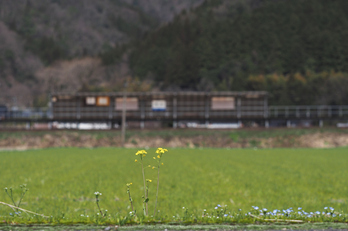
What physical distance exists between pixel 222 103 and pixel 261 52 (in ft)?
135

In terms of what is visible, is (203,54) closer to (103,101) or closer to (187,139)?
(103,101)

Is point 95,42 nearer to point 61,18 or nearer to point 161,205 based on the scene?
point 61,18

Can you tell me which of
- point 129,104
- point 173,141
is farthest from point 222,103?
point 129,104

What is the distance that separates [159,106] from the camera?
49562mm

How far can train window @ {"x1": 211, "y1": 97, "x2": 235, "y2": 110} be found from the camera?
49.2 m

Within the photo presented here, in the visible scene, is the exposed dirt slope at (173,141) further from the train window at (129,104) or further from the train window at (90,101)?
the train window at (90,101)

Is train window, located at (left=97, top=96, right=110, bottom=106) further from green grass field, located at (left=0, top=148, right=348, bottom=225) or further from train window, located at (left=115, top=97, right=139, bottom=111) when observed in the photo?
green grass field, located at (left=0, top=148, right=348, bottom=225)

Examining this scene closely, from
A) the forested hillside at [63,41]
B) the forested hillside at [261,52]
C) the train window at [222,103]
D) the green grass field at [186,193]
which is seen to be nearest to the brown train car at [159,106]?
the train window at [222,103]

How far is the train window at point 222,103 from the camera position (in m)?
49.2

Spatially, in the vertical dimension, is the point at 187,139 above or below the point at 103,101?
below

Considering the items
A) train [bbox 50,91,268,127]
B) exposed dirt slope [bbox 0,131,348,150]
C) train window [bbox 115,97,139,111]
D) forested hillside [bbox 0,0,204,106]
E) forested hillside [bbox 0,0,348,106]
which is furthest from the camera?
forested hillside [bbox 0,0,204,106]

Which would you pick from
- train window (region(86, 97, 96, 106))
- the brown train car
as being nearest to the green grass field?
the brown train car

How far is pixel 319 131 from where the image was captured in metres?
42.6

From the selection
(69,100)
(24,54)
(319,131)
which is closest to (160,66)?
(24,54)
